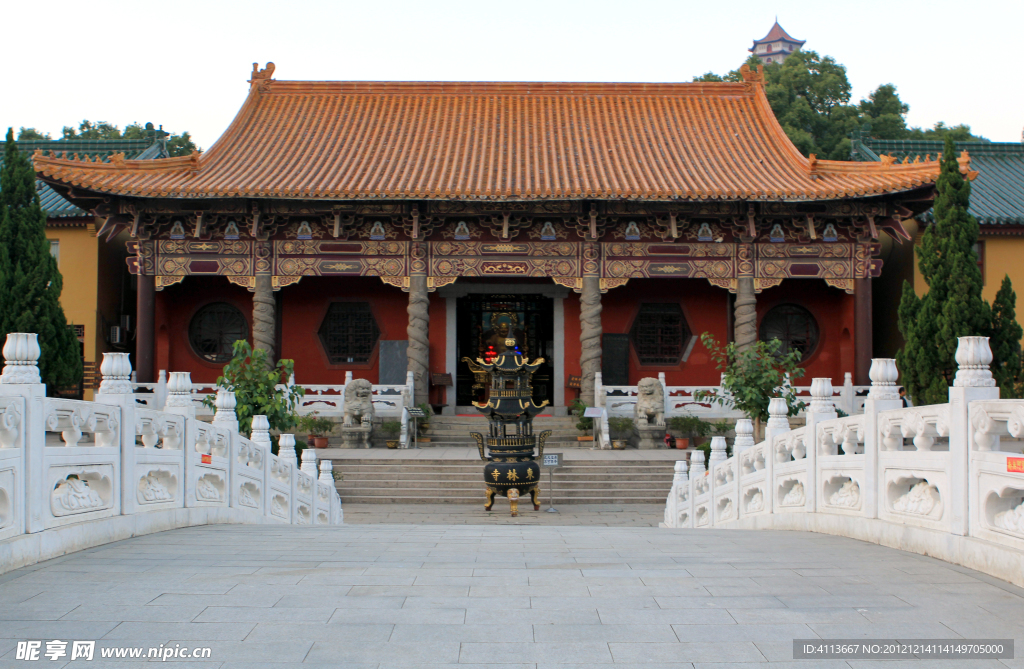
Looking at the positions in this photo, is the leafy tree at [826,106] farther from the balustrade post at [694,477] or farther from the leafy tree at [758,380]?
the balustrade post at [694,477]

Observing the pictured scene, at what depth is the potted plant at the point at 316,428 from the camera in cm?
1495

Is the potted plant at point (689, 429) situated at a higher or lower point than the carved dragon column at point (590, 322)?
lower

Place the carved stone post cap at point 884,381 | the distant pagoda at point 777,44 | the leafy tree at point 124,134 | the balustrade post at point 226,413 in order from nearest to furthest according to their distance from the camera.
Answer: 1. the carved stone post cap at point 884,381
2. the balustrade post at point 226,413
3. the leafy tree at point 124,134
4. the distant pagoda at point 777,44

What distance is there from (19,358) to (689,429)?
39.7 ft

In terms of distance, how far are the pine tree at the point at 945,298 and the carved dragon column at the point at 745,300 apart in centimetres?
316

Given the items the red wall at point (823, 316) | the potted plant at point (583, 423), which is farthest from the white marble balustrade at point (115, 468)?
the red wall at point (823, 316)

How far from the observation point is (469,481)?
508 inches

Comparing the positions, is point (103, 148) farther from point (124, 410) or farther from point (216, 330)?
point (124, 410)

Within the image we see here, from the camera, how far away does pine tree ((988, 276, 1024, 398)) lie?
13.1m

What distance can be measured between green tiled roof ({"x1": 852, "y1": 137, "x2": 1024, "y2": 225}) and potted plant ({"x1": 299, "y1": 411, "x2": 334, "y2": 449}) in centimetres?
1263

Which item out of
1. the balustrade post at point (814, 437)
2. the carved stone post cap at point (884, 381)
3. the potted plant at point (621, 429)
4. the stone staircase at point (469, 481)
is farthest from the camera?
the potted plant at point (621, 429)

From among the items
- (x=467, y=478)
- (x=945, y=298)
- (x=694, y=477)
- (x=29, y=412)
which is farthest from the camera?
(x=945, y=298)

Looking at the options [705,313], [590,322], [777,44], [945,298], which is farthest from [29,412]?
[777,44]

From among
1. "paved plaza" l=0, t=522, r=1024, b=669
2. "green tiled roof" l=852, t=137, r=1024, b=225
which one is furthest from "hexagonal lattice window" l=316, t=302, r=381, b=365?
"paved plaza" l=0, t=522, r=1024, b=669
